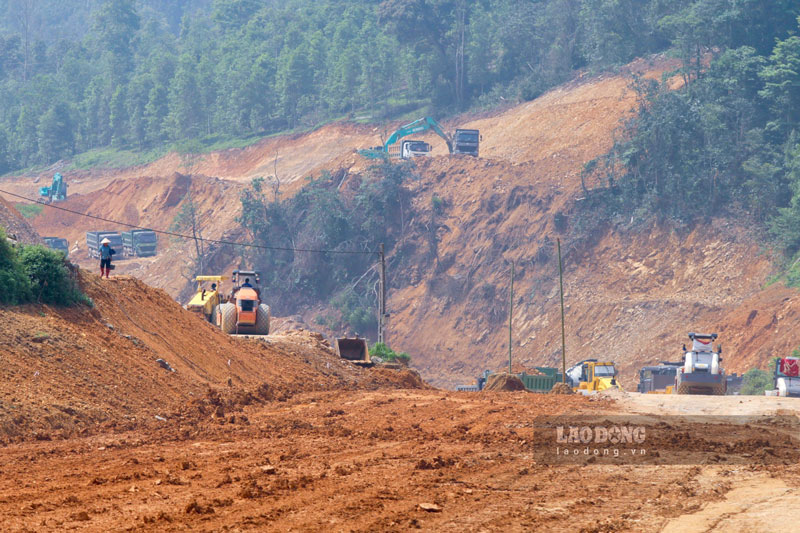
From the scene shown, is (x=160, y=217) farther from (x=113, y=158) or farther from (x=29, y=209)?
(x=113, y=158)

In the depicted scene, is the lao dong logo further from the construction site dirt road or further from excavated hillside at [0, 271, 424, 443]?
excavated hillside at [0, 271, 424, 443]

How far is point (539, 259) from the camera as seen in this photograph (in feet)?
177

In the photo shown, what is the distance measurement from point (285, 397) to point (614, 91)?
46033mm

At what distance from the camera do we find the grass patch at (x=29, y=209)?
75312mm

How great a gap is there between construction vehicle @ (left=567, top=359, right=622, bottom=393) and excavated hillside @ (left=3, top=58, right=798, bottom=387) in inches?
165

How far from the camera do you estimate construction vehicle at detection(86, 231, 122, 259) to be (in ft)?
213

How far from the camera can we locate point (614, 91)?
63.4 m

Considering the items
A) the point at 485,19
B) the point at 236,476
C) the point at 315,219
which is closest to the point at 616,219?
the point at 315,219

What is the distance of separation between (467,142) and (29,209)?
3647 cm

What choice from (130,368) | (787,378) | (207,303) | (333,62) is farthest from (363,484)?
(333,62)

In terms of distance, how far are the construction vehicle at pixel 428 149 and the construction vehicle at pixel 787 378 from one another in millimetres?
32650

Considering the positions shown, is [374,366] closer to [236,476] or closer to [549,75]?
[236,476]

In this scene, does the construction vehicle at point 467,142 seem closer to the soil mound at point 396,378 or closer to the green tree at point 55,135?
the soil mound at point 396,378

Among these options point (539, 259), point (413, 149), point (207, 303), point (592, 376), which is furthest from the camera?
point (413, 149)
